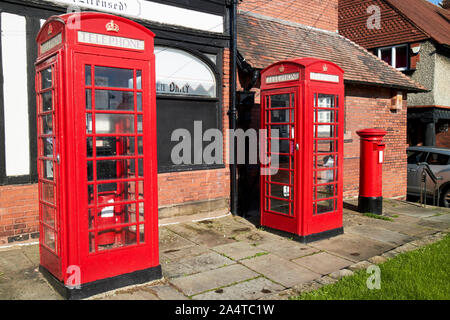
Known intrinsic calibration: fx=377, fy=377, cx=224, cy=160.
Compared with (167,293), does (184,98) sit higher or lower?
higher

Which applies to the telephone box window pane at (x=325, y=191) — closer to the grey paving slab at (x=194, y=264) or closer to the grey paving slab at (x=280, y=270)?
the grey paving slab at (x=280, y=270)

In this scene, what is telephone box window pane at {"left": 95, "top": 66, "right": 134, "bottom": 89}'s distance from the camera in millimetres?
3975

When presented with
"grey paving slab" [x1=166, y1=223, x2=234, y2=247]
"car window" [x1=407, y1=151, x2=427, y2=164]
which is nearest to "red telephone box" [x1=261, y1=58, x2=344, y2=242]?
"grey paving slab" [x1=166, y1=223, x2=234, y2=247]

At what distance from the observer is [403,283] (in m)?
4.41

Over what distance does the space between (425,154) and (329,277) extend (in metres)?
8.48

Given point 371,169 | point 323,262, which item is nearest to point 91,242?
point 323,262

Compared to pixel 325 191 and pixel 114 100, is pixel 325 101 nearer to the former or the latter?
pixel 325 191

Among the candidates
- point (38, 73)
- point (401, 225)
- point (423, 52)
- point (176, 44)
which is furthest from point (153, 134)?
point (423, 52)

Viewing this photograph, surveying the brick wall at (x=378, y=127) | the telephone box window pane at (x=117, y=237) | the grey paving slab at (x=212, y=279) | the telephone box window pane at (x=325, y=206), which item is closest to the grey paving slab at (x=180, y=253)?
the grey paving slab at (x=212, y=279)

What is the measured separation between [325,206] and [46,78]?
182 inches

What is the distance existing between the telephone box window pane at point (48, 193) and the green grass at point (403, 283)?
114 inches

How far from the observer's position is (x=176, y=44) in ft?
22.7

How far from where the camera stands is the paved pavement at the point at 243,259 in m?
4.21

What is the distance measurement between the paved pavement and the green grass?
214 mm
